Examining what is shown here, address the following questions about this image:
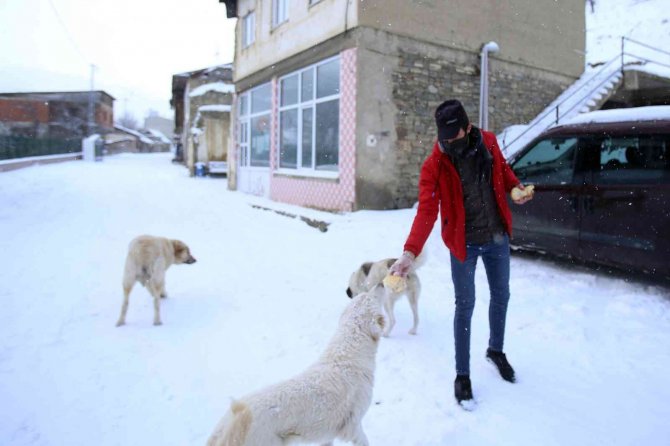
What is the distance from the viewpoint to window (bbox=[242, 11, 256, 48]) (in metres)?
14.8

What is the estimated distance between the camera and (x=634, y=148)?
4934 millimetres

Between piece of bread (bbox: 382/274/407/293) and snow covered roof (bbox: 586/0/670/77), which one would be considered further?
snow covered roof (bbox: 586/0/670/77)

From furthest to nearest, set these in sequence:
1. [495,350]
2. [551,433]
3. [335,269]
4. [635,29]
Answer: [635,29] < [335,269] < [495,350] < [551,433]

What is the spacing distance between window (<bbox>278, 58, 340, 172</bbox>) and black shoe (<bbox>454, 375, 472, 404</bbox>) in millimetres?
7735

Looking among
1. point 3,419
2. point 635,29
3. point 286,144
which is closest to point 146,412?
point 3,419

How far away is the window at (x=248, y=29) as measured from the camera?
14.8m

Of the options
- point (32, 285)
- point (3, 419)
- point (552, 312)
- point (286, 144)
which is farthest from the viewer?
point (286, 144)

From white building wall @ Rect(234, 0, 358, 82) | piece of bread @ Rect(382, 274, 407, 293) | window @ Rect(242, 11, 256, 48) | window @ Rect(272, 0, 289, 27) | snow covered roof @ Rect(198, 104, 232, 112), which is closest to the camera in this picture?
piece of bread @ Rect(382, 274, 407, 293)

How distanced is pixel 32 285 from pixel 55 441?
12.5 ft

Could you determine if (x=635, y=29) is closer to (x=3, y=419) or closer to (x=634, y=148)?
(x=634, y=148)

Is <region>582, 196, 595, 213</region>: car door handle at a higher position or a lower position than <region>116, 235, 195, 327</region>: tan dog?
higher

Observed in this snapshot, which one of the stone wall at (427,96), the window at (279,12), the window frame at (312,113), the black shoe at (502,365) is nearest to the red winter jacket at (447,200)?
the black shoe at (502,365)

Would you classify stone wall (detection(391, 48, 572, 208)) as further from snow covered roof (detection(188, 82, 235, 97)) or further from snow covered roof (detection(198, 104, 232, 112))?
snow covered roof (detection(188, 82, 235, 97))

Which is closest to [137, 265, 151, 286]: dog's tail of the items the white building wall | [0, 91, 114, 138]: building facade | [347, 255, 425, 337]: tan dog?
[347, 255, 425, 337]: tan dog
